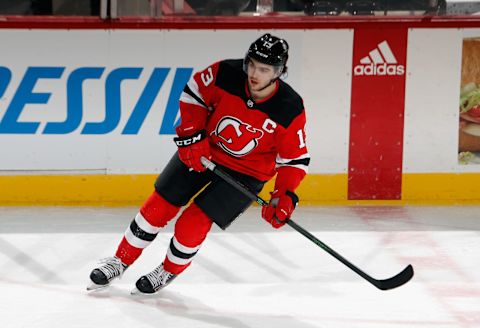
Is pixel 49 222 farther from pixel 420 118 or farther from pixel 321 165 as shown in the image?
pixel 420 118

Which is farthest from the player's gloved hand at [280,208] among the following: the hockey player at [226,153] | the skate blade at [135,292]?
the skate blade at [135,292]

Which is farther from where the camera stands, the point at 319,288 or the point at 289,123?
the point at 319,288

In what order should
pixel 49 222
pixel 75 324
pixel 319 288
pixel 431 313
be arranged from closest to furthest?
pixel 75 324 → pixel 431 313 → pixel 319 288 → pixel 49 222

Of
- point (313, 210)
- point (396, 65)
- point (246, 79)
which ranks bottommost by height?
point (313, 210)

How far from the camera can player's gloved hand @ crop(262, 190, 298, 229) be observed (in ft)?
10.3

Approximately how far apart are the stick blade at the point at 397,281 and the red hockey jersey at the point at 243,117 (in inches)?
19.9

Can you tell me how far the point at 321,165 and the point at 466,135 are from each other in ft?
2.83

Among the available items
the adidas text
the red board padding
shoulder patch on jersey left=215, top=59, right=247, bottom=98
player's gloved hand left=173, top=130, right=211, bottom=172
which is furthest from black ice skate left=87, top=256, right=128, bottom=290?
the adidas text

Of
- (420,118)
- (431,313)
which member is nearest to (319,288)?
(431,313)

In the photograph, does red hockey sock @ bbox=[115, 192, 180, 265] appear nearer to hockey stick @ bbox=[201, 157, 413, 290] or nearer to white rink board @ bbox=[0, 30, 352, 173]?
hockey stick @ bbox=[201, 157, 413, 290]

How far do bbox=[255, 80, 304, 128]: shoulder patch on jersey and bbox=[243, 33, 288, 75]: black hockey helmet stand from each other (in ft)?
0.43

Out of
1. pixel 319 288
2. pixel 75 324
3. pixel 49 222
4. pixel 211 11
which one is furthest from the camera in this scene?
pixel 211 11

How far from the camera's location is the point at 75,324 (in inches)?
122

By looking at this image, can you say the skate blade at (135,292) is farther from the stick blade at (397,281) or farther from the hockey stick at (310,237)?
the stick blade at (397,281)
